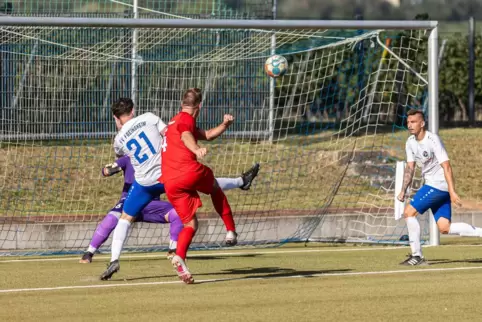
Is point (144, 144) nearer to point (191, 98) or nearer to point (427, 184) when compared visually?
point (191, 98)

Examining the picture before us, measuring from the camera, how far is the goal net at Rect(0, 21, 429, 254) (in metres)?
16.5

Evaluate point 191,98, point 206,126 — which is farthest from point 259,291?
point 206,126

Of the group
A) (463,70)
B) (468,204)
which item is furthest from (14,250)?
(463,70)

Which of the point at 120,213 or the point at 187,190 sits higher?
the point at 187,190

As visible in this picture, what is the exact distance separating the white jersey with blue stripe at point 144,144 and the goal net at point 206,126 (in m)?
4.20

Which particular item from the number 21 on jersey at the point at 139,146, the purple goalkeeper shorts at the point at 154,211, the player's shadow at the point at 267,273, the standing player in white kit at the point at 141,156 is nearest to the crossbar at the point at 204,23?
the purple goalkeeper shorts at the point at 154,211

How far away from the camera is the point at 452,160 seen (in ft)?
78.5

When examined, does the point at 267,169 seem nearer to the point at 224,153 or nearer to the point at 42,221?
the point at 224,153

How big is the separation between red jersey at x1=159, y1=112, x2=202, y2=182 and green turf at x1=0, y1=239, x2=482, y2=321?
1116 mm

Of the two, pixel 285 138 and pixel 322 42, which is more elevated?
pixel 322 42

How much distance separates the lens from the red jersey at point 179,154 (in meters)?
10.2

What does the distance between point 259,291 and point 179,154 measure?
1569 mm

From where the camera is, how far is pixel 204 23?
14484 mm

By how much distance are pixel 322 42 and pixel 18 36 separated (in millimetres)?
6238
